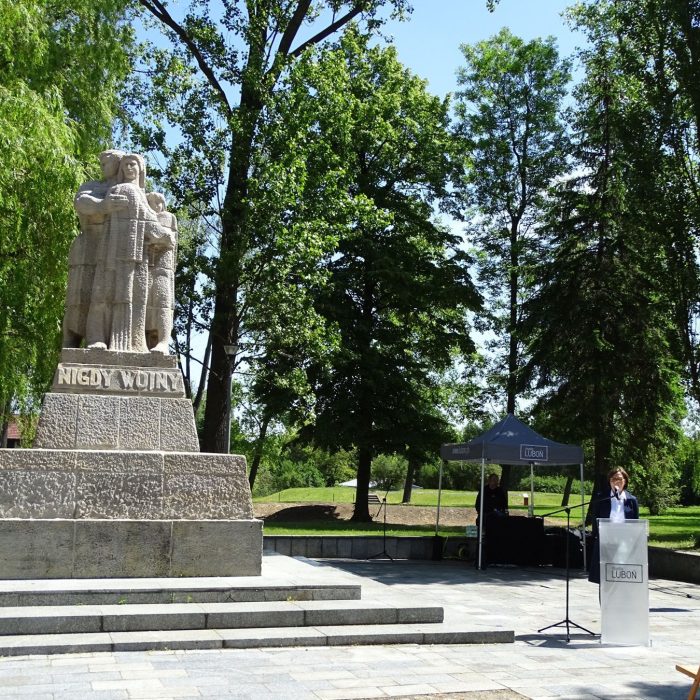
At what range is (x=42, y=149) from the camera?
13289 mm

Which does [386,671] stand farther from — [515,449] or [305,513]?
[305,513]

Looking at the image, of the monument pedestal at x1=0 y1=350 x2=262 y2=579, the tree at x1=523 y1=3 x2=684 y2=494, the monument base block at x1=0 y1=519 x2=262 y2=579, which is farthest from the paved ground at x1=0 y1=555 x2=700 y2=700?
the tree at x1=523 y1=3 x2=684 y2=494

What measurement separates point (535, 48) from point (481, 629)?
974 inches

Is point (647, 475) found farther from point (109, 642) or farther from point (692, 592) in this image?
point (109, 642)

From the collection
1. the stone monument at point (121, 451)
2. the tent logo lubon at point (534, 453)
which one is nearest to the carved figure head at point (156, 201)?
the stone monument at point (121, 451)

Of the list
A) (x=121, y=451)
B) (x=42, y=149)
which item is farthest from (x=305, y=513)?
(x=121, y=451)

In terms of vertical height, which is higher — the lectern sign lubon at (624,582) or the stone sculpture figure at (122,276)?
the stone sculpture figure at (122,276)

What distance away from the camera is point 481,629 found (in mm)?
8305

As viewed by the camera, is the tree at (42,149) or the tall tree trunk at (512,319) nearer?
the tree at (42,149)

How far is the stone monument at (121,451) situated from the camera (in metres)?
8.46

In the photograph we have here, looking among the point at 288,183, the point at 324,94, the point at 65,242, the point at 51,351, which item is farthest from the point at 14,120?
the point at 324,94

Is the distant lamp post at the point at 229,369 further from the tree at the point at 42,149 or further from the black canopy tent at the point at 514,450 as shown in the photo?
the black canopy tent at the point at 514,450

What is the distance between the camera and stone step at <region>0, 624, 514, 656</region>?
6.84 meters

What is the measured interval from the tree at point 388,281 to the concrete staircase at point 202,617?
1479 centimetres
